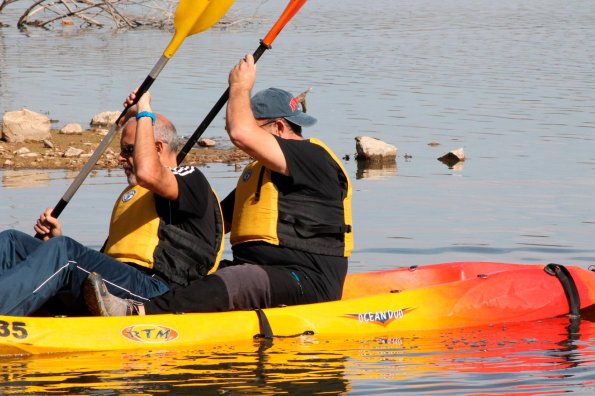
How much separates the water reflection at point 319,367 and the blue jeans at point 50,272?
0.30m

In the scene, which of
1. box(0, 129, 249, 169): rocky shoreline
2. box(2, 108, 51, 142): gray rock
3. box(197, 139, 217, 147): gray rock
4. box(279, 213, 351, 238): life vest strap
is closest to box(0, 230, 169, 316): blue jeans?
box(279, 213, 351, 238): life vest strap

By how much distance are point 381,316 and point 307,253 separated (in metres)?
0.59

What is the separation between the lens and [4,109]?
17.4 meters

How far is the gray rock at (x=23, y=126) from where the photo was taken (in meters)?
14.0

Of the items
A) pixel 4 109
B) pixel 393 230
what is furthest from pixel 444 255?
pixel 4 109

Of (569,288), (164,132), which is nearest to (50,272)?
(164,132)

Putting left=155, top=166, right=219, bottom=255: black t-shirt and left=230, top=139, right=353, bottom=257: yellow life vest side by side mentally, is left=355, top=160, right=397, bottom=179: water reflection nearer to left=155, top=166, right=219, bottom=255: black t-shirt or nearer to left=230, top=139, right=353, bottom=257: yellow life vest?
left=230, top=139, right=353, bottom=257: yellow life vest

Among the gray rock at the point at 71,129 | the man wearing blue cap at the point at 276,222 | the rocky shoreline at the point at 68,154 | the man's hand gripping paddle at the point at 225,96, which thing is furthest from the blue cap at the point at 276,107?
the gray rock at the point at 71,129

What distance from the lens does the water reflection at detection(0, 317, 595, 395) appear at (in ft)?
21.1

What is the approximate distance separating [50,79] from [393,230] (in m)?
11.6

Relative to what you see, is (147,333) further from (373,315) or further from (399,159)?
(399,159)

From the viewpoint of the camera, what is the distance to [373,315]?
7.49 m

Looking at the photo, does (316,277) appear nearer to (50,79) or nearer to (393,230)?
(393,230)

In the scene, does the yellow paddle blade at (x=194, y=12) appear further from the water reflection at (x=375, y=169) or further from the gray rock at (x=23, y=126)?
the gray rock at (x=23, y=126)
